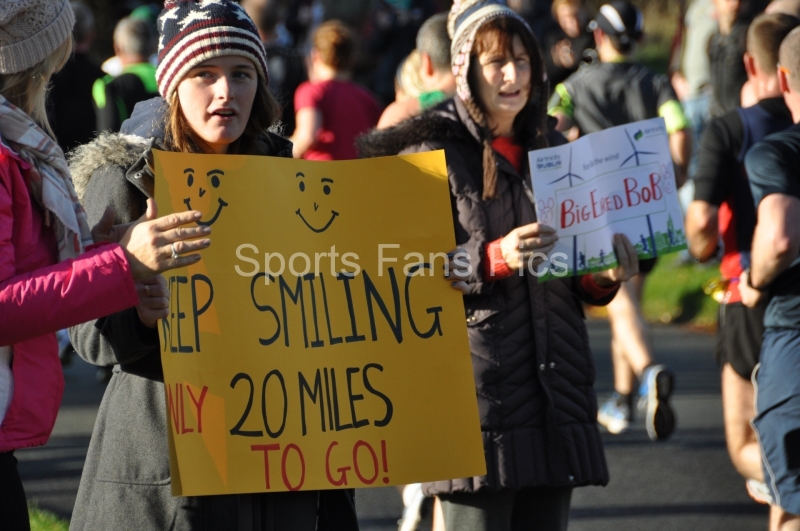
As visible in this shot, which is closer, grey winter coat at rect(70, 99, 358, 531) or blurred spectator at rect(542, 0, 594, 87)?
grey winter coat at rect(70, 99, 358, 531)

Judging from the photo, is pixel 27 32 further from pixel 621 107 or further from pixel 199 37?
pixel 621 107

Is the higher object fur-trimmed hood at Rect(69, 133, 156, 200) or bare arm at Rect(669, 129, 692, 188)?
bare arm at Rect(669, 129, 692, 188)

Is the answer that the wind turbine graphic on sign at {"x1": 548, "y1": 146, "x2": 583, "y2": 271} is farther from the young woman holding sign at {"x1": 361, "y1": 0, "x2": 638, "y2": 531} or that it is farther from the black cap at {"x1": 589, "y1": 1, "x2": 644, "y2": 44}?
the black cap at {"x1": 589, "y1": 1, "x2": 644, "y2": 44}

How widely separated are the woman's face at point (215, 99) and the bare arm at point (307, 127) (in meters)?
4.18

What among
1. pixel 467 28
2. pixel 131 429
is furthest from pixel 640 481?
pixel 131 429

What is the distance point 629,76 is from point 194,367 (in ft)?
15.5

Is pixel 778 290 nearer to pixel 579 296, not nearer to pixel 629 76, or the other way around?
pixel 579 296

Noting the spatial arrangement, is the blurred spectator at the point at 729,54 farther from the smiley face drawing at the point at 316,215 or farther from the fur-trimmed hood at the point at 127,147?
the fur-trimmed hood at the point at 127,147

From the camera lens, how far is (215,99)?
2629 millimetres

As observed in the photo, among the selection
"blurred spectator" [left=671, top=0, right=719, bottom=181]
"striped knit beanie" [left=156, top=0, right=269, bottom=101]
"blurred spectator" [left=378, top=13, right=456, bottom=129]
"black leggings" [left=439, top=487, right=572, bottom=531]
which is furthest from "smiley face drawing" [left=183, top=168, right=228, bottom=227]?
"blurred spectator" [left=671, top=0, right=719, bottom=181]

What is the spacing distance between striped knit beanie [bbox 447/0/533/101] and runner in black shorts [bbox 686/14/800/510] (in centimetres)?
144

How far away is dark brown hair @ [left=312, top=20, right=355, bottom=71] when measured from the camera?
23.6 ft

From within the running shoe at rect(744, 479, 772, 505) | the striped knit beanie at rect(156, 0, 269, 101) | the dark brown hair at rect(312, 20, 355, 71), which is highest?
the dark brown hair at rect(312, 20, 355, 71)

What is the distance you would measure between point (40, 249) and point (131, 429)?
0.51 metres
